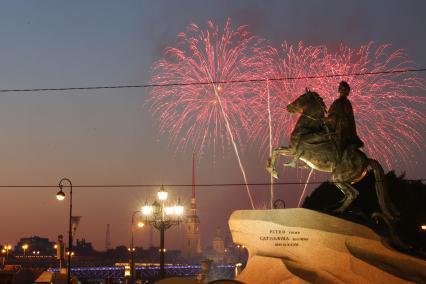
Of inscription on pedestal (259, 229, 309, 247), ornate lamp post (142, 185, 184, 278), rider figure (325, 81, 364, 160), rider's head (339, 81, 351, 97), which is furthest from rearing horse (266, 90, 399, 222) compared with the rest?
ornate lamp post (142, 185, 184, 278)

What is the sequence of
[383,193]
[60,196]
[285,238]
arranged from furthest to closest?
[60,196]
[383,193]
[285,238]

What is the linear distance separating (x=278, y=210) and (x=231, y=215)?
5.64ft

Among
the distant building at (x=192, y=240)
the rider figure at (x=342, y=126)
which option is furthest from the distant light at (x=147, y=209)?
the distant building at (x=192, y=240)

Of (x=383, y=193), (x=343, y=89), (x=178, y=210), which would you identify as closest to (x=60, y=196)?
(x=178, y=210)

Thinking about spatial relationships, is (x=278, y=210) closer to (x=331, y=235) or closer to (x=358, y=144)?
(x=331, y=235)

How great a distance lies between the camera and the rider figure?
784 inches

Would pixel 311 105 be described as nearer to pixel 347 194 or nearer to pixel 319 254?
pixel 347 194

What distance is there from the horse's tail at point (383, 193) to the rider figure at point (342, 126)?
78 centimetres

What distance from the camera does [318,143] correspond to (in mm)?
20109

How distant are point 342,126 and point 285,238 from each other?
3.60 meters

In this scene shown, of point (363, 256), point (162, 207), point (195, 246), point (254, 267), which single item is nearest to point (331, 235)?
point (363, 256)

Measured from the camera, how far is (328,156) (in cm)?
2006

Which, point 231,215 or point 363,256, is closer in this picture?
point 363,256

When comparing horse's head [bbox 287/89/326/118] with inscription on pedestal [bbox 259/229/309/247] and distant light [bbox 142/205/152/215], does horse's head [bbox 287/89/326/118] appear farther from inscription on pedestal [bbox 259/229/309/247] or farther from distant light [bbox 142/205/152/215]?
distant light [bbox 142/205/152/215]
